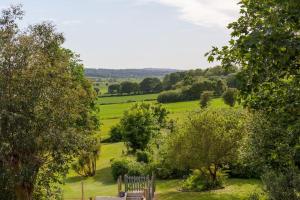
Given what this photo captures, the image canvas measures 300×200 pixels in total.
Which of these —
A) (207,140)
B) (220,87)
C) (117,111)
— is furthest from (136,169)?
(220,87)

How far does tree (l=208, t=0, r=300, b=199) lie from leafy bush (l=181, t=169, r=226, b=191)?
2454 cm

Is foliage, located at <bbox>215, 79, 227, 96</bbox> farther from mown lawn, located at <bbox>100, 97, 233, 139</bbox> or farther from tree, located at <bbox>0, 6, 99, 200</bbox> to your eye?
tree, located at <bbox>0, 6, 99, 200</bbox>

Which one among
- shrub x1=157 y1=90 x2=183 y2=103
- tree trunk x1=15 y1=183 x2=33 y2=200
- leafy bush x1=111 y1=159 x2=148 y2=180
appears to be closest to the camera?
tree trunk x1=15 y1=183 x2=33 y2=200

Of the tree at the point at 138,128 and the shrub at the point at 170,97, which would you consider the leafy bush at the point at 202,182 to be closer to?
the tree at the point at 138,128

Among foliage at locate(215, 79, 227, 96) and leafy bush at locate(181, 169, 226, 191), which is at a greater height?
foliage at locate(215, 79, 227, 96)

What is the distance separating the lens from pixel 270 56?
1027 centimetres

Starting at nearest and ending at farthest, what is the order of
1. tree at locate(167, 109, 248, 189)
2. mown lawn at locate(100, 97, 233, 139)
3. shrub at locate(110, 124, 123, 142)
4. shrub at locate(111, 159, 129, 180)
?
tree at locate(167, 109, 248, 189)
shrub at locate(111, 159, 129, 180)
shrub at locate(110, 124, 123, 142)
mown lawn at locate(100, 97, 233, 139)

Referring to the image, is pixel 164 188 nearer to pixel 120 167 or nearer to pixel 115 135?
pixel 120 167

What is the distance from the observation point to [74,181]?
159 feet

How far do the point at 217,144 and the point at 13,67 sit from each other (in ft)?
63.2

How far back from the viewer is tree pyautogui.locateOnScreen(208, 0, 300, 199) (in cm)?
958

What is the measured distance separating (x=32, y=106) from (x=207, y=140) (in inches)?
709

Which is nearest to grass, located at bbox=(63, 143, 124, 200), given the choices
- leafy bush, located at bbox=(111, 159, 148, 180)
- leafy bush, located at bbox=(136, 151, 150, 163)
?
leafy bush, located at bbox=(111, 159, 148, 180)

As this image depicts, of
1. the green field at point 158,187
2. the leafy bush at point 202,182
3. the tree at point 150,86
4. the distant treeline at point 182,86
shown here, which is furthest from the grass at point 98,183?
the tree at point 150,86
